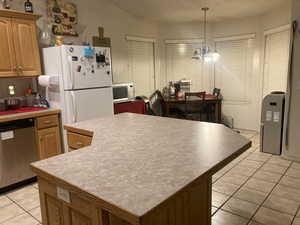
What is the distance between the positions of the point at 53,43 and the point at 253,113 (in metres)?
4.28

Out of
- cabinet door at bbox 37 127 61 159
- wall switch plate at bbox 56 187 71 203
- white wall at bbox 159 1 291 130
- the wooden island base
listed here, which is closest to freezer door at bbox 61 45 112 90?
cabinet door at bbox 37 127 61 159

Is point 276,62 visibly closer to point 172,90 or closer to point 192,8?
point 192,8

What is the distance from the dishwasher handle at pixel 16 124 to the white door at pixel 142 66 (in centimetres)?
252

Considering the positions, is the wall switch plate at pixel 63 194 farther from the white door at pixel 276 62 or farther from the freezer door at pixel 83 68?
the white door at pixel 276 62

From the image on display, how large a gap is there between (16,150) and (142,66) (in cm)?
316

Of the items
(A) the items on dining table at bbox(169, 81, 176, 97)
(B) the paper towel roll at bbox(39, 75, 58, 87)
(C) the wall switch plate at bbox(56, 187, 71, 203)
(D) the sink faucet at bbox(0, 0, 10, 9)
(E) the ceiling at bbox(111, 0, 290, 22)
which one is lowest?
(C) the wall switch plate at bbox(56, 187, 71, 203)

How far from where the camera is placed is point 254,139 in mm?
4727

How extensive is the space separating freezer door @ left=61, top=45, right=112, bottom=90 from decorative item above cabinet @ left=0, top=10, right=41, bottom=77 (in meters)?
0.48

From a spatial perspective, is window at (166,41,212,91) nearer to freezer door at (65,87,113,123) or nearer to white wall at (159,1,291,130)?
white wall at (159,1,291,130)

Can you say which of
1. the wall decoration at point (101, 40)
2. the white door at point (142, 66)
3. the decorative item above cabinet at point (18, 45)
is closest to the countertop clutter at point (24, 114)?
the decorative item above cabinet at point (18, 45)

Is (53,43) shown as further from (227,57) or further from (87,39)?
(227,57)

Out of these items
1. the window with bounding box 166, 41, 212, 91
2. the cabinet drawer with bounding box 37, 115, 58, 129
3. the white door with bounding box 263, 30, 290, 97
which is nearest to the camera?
the cabinet drawer with bounding box 37, 115, 58, 129

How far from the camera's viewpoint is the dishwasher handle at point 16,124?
2.70 meters

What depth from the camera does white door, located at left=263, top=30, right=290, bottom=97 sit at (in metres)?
4.41
